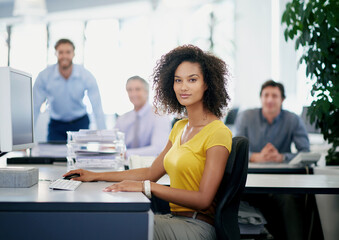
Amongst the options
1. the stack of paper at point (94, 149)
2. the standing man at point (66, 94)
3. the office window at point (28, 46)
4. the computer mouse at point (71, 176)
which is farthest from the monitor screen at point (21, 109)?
the office window at point (28, 46)

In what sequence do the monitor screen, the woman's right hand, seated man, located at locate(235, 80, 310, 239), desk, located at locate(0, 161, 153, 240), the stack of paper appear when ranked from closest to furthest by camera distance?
desk, located at locate(0, 161, 153, 240) → the monitor screen → the woman's right hand → the stack of paper → seated man, located at locate(235, 80, 310, 239)

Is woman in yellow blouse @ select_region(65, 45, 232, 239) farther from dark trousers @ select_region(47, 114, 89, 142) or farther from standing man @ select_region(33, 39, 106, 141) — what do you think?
dark trousers @ select_region(47, 114, 89, 142)

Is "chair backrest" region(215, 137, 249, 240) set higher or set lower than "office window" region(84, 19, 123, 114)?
lower

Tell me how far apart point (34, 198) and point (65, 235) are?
0.59 ft

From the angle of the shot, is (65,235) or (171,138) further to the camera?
(171,138)

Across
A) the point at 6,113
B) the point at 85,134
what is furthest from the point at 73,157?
the point at 6,113

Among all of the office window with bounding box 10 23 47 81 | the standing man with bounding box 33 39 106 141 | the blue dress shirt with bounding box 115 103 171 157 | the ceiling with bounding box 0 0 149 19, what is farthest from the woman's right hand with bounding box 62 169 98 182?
the office window with bounding box 10 23 47 81

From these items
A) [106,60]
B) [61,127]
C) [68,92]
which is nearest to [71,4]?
[106,60]

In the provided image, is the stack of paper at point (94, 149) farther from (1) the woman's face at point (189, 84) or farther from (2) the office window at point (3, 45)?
(2) the office window at point (3, 45)

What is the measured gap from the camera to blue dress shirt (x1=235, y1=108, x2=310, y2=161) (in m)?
3.94

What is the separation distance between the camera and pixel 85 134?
2.71 meters

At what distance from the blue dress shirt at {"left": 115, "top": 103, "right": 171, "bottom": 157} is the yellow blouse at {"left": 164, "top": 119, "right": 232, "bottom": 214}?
1775mm

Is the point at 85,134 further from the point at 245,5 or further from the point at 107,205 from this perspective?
the point at 245,5

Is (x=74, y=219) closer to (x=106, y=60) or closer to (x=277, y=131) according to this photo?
(x=277, y=131)
